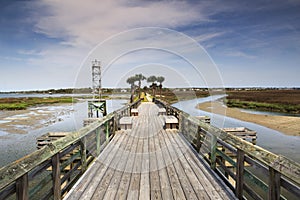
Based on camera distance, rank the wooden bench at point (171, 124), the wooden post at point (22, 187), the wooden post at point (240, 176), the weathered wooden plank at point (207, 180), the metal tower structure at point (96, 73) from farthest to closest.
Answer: the metal tower structure at point (96, 73) < the wooden bench at point (171, 124) < the weathered wooden plank at point (207, 180) < the wooden post at point (240, 176) < the wooden post at point (22, 187)

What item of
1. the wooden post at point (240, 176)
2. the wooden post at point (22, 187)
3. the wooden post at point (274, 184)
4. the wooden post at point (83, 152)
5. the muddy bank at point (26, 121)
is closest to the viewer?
the wooden post at point (22, 187)

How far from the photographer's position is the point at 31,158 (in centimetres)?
210

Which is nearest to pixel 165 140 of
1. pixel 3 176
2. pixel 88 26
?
pixel 3 176

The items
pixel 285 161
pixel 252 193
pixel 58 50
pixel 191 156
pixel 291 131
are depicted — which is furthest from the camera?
pixel 58 50

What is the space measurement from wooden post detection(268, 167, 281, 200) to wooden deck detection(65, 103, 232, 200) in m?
0.92

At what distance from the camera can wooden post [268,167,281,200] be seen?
2.09m

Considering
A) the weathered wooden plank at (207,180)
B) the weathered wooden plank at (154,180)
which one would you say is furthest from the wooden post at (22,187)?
the weathered wooden plank at (207,180)

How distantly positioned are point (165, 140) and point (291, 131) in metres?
13.8

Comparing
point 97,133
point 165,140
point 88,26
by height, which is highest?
point 88,26

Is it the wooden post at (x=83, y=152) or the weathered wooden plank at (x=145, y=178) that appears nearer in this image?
the weathered wooden plank at (x=145, y=178)

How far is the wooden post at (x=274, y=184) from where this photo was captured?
2094 millimetres

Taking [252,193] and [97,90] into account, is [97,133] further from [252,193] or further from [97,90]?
[97,90]

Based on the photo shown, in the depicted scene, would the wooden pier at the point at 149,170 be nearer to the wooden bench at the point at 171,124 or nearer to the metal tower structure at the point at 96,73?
the wooden bench at the point at 171,124

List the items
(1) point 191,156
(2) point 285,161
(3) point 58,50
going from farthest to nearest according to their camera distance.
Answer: (3) point 58,50 < (1) point 191,156 < (2) point 285,161
